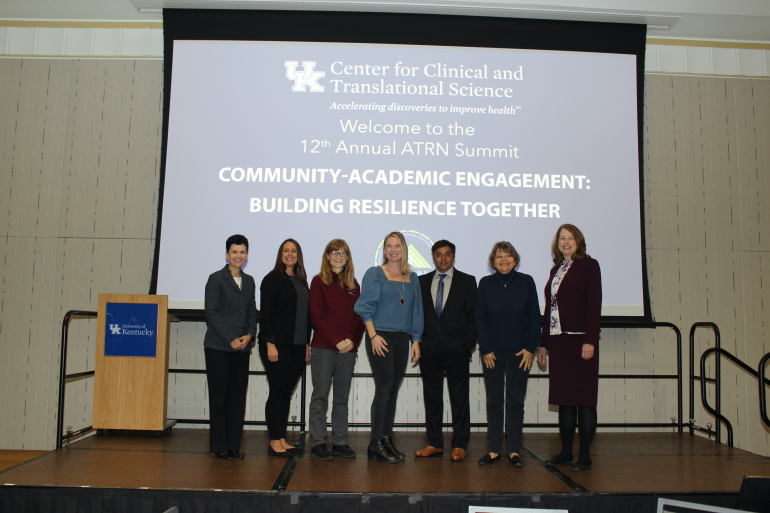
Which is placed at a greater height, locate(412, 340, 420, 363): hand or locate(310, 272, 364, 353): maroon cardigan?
locate(310, 272, 364, 353): maroon cardigan

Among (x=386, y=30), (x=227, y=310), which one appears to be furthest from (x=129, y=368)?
(x=386, y=30)

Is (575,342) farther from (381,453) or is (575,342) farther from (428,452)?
(381,453)

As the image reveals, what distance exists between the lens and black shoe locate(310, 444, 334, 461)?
Result: 3.07 meters

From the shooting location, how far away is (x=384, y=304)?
10.00ft

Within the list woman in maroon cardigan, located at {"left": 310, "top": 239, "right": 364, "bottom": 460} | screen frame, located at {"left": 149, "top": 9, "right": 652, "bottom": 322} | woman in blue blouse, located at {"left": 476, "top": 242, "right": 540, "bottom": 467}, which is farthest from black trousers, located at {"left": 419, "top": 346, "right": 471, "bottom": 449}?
screen frame, located at {"left": 149, "top": 9, "right": 652, "bottom": 322}

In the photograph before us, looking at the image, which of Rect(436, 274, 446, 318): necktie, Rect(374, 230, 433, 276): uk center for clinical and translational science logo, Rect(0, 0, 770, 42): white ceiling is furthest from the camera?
Rect(0, 0, 770, 42): white ceiling

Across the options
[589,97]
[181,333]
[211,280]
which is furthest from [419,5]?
[181,333]

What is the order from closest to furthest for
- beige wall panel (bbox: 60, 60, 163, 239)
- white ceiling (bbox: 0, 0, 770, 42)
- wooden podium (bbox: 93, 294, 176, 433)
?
wooden podium (bbox: 93, 294, 176, 433) → white ceiling (bbox: 0, 0, 770, 42) → beige wall panel (bbox: 60, 60, 163, 239)

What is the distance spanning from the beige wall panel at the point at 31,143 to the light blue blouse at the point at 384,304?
3.21 meters

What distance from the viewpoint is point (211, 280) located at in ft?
10.2

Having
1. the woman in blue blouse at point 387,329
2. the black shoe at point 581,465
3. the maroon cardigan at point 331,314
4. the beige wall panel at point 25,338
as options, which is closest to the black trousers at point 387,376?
the woman in blue blouse at point 387,329

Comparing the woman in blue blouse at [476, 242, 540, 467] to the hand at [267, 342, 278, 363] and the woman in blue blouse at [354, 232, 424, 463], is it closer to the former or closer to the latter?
the woman in blue blouse at [354, 232, 424, 463]

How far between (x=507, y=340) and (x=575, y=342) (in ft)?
1.35

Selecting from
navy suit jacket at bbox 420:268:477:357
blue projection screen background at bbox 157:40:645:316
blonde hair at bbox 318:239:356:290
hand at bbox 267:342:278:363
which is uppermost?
blue projection screen background at bbox 157:40:645:316
